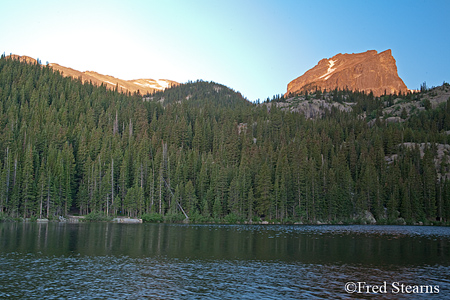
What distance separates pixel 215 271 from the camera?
32.6 m

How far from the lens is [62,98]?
171375 millimetres

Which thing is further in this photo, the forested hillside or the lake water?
the forested hillside

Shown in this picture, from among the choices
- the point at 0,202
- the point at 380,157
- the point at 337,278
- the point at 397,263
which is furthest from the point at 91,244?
the point at 380,157

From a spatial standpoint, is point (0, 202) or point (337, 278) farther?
point (0, 202)

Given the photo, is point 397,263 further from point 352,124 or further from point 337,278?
point 352,124

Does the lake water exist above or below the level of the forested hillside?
below

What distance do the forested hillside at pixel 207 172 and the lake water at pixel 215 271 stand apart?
60748 mm

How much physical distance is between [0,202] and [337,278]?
9510cm

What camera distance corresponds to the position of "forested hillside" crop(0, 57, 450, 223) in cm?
11031

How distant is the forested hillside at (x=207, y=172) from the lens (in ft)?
362

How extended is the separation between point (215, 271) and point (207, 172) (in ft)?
310

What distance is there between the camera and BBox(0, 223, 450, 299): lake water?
25.4m

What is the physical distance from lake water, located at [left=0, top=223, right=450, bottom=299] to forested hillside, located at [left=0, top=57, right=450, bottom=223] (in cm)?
6075

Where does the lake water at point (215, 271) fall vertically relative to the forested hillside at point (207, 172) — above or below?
below
